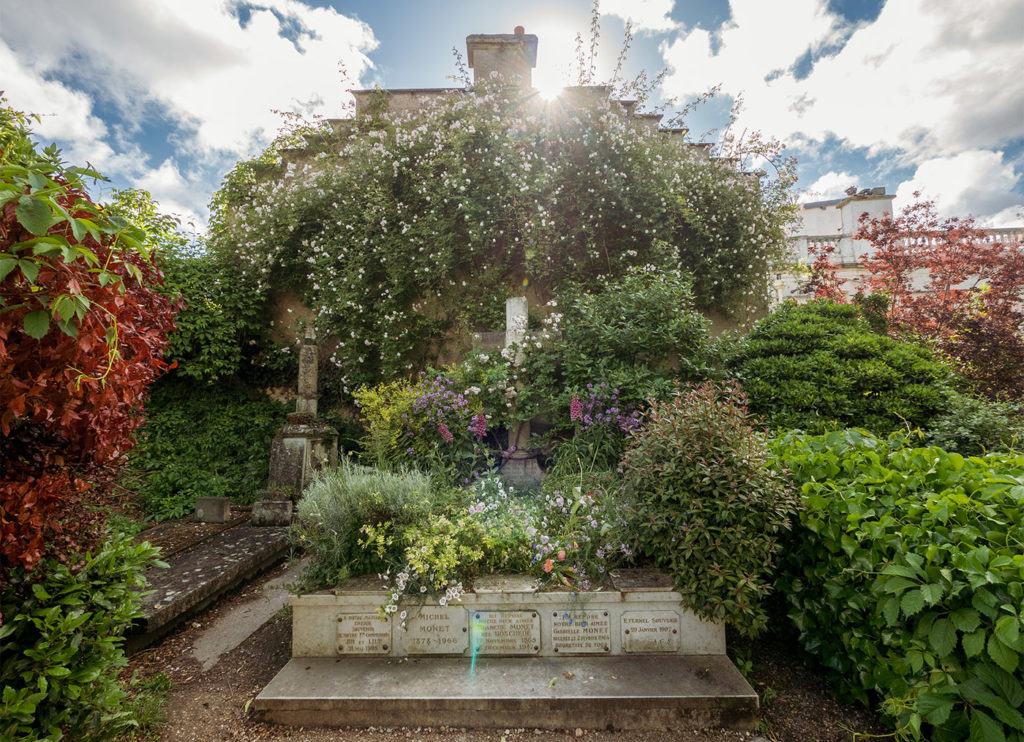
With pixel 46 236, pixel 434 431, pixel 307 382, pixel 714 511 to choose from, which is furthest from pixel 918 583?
pixel 307 382

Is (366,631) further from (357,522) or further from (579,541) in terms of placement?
(579,541)

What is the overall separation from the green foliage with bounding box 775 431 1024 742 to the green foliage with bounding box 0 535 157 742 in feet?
11.0

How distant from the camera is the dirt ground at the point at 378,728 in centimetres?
240

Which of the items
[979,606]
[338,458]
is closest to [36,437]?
[979,606]

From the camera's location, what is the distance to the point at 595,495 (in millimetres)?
3562

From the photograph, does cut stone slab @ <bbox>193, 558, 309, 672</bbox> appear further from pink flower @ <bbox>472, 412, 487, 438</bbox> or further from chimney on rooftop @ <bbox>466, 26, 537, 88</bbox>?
chimney on rooftop @ <bbox>466, 26, 537, 88</bbox>

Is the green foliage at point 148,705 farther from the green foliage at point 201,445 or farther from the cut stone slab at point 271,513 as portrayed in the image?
the green foliage at point 201,445

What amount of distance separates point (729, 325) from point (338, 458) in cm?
670

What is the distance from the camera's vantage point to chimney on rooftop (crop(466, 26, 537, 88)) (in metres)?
8.01

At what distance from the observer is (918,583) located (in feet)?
6.06

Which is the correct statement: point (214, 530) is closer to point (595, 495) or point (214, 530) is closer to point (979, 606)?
point (595, 495)

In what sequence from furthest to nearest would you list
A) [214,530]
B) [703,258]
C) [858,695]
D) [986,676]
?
[703,258] < [214,530] < [858,695] < [986,676]

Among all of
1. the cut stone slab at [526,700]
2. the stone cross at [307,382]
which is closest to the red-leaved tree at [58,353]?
the cut stone slab at [526,700]

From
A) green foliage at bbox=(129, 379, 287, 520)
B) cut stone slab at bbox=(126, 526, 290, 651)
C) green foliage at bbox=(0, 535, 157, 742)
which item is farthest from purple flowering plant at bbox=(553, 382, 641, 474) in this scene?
green foliage at bbox=(129, 379, 287, 520)
